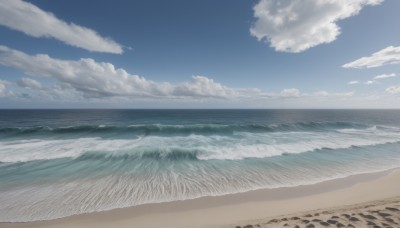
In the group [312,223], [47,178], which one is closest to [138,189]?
[47,178]

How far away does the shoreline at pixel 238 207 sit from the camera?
5.73 meters

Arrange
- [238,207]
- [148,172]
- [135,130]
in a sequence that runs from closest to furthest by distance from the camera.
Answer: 1. [238,207]
2. [148,172]
3. [135,130]

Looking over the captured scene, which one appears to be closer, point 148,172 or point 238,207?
point 238,207

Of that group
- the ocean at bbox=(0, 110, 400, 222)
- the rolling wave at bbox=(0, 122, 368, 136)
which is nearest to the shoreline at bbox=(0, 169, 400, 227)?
the ocean at bbox=(0, 110, 400, 222)

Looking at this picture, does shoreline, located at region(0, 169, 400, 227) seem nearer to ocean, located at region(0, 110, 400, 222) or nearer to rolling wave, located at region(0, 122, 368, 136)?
ocean, located at region(0, 110, 400, 222)

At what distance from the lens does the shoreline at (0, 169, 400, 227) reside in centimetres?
573

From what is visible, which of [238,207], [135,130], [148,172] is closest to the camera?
[238,207]

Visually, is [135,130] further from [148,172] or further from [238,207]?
[238,207]

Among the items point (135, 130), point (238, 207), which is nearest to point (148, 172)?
point (238, 207)

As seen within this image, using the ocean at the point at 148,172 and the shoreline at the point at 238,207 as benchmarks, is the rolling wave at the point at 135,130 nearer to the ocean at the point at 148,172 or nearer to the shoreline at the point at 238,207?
the ocean at the point at 148,172

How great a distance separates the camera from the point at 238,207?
6.48 metres

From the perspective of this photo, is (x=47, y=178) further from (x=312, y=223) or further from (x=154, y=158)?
(x=312, y=223)

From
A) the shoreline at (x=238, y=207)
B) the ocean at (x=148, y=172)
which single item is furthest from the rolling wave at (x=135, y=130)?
the shoreline at (x=238, y=207)

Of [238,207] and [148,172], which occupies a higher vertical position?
[238,207]
